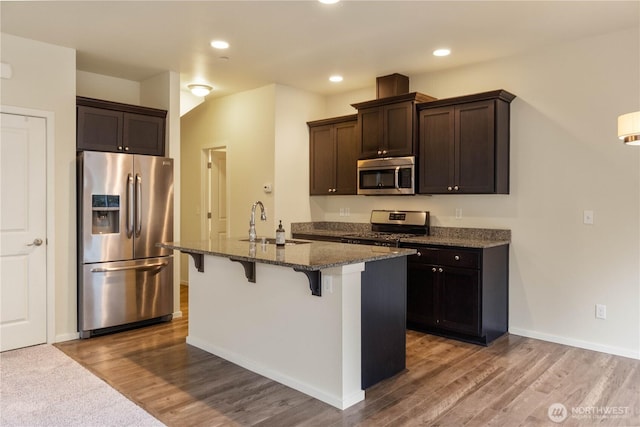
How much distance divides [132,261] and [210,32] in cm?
234

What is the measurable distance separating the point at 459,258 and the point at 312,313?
1745mm

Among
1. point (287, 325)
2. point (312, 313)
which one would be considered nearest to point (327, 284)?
point (312, 313)

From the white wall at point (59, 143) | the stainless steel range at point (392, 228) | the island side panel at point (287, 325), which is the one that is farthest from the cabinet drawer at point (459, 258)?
the white wall at point (59, 143)

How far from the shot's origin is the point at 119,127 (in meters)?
4.54

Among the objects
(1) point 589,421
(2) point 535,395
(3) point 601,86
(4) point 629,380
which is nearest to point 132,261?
(2) point 535,395

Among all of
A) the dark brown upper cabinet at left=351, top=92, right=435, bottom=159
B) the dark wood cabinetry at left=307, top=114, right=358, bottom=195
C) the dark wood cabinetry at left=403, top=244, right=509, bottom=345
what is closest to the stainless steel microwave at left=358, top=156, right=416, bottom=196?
the dark brown upper cabinet at left=351, top=92, right=435, bottom=159

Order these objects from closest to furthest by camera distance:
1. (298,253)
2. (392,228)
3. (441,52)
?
(298,253) < (441,52) < (392,228)

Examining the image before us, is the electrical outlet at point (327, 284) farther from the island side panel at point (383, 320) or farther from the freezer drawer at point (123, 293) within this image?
the freezer drawer at point (123, 293)

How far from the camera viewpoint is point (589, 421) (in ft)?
8.54

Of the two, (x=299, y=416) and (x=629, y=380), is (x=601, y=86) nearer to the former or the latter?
(x=629, y=380)

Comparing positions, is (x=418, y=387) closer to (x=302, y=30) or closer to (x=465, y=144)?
(x=465, y=144)

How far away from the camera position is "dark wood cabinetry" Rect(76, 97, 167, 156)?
4324 mm

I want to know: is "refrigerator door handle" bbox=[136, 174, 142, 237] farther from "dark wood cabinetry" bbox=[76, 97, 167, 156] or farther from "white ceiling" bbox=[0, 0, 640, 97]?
"white ceiling" bbox=[0, 0, 640, 97]

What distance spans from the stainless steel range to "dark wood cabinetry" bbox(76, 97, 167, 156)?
2370 millimetres
